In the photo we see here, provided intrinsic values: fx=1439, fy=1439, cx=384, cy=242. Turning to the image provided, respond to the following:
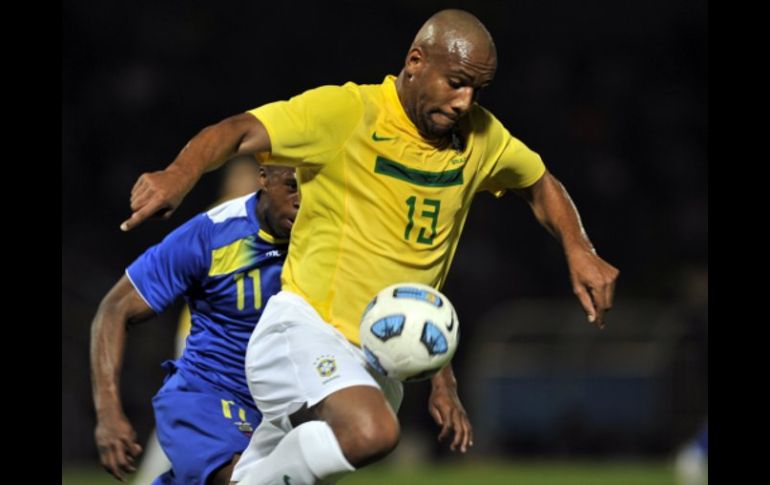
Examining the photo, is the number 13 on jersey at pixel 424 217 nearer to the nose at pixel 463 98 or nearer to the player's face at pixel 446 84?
the player's face at pixel 446 84

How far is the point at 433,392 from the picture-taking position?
6.24 meters

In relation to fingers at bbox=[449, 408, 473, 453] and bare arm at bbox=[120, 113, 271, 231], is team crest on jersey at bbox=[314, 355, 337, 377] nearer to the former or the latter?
bare arm at bbox=[120, 113, 271, 231]

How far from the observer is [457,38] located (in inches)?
213

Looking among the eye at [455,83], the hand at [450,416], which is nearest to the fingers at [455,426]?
the hand at [450,416]

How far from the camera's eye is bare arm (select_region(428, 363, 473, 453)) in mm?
6109

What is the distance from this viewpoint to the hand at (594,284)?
582 cm

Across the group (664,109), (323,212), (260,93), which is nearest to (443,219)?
(323,212)

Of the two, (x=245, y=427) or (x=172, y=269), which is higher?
(x=172, y=269)

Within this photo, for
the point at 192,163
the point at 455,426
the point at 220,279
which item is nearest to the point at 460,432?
the point at 455,426

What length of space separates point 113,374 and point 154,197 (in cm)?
164

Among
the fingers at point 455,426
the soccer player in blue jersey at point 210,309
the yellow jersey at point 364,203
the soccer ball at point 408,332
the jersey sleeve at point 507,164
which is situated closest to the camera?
the soccer ball at point 408,332

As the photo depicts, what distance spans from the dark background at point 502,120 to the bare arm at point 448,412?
7.97 metres

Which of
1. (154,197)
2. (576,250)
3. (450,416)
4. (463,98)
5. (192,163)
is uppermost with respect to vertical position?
(463,98)

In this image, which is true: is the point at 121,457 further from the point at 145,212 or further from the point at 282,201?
the point at 145,212
